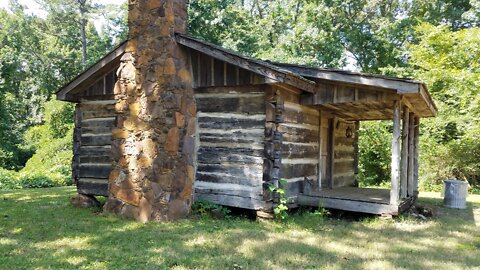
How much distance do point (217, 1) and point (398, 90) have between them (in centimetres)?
1686

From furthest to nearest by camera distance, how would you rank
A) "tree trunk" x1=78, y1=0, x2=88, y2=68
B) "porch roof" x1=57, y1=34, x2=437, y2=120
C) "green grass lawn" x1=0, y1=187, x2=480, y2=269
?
"tree trunk" x1=78, y1=0, x2=88, y2=68 < "porch roof" x1=57, y1=34, x2=437, y2=120 < "green grass lawn" x1=0, y1=187, x2=480, y2=269

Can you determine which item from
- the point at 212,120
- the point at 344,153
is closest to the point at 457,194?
the point at 344,153

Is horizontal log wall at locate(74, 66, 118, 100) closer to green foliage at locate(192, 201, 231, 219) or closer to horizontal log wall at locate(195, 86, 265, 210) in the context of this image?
horizontal log wall at locate(195, 86, 265, 210)

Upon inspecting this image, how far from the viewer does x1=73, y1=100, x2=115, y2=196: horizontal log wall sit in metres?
9.68

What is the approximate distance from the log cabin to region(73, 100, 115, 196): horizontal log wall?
137 centimetres

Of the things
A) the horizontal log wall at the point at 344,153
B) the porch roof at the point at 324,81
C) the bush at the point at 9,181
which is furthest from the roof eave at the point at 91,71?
the bush at the point at 9,181

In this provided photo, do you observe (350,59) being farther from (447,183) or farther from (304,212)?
(304,212)

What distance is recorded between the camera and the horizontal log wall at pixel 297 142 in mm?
8125

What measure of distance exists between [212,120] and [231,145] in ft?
2.31

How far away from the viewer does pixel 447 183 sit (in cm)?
1102

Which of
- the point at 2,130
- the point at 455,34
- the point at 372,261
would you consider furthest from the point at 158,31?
the point at 2,130

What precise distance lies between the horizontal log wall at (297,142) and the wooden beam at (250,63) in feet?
1.17

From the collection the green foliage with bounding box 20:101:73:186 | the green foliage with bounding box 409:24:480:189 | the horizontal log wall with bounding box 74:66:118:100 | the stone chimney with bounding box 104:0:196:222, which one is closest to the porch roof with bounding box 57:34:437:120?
the horizontal log wall with bounding box 74:66:118:100

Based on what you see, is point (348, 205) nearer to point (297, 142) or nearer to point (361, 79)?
point (297, 142)
